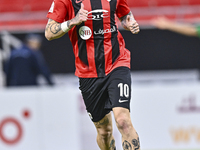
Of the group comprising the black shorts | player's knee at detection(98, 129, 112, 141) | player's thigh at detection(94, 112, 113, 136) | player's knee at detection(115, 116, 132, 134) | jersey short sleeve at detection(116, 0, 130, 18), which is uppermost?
jersey short sleeve at detection(116, 0, 130, 18)

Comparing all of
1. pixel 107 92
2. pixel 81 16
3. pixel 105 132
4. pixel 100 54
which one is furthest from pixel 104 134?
pixel 81 16

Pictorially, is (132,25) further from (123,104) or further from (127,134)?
(127,134)

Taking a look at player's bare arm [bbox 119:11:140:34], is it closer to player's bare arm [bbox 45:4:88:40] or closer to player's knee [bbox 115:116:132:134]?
player's bare arm [bbox 45:4:88:40]

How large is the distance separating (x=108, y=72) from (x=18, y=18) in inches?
234

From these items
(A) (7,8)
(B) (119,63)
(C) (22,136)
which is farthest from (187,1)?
(B) (119,63)

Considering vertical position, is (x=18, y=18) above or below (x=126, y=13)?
above

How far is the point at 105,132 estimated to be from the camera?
12.5 feet

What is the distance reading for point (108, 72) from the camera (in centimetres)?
354

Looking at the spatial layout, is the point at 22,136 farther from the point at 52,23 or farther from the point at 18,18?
the point at 18,18

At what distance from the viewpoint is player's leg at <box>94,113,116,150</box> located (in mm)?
3781

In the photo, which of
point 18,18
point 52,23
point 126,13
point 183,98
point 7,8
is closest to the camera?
point 52,23

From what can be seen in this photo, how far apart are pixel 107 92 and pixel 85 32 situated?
635 millimetres

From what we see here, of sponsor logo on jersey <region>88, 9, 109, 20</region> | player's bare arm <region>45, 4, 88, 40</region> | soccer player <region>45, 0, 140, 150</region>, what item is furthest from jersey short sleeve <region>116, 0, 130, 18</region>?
player's bare arm <region>45, 4, 88, 40</region>

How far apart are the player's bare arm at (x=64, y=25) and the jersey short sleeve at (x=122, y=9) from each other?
556mm
